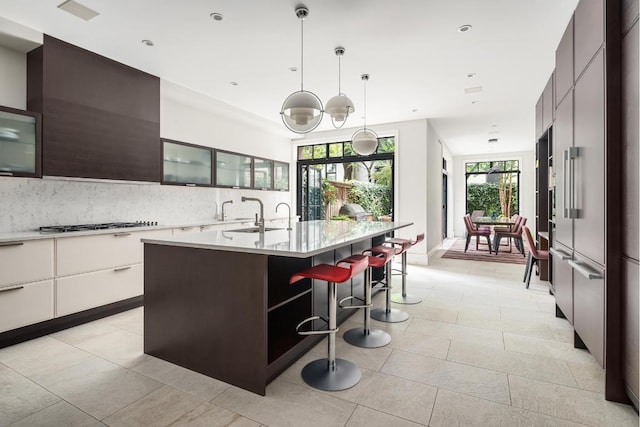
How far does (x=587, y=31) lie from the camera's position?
2145 mm

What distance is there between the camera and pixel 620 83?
176cm

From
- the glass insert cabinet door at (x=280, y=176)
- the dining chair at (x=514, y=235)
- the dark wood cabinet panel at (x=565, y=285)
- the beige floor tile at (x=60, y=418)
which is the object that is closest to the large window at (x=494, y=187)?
the dining chair at (x=514, y=235)

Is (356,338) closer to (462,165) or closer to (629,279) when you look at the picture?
(629,279)

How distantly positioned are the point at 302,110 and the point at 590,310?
2478 millimetres

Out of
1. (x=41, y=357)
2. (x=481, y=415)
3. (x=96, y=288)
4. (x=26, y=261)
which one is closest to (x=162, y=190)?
(x=96, y=288)

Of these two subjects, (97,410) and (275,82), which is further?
(275,82)

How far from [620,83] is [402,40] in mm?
1955

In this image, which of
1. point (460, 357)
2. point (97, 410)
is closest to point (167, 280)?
point (97, 410)

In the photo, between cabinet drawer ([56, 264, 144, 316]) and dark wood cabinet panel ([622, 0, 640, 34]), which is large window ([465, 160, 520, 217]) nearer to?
dark wood cabinet panel ([622, 0, 640, 34])

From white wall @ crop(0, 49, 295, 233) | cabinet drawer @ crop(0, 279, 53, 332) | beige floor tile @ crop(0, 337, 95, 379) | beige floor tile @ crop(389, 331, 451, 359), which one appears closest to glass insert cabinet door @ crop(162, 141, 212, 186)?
white wall @ crop(0, 49, 295, 233)

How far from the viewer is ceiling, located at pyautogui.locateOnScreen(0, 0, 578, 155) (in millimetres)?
2693

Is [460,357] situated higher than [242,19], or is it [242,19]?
[242,19]

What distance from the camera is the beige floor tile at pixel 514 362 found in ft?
7.02

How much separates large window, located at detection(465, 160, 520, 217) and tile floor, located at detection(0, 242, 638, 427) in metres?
8.82
